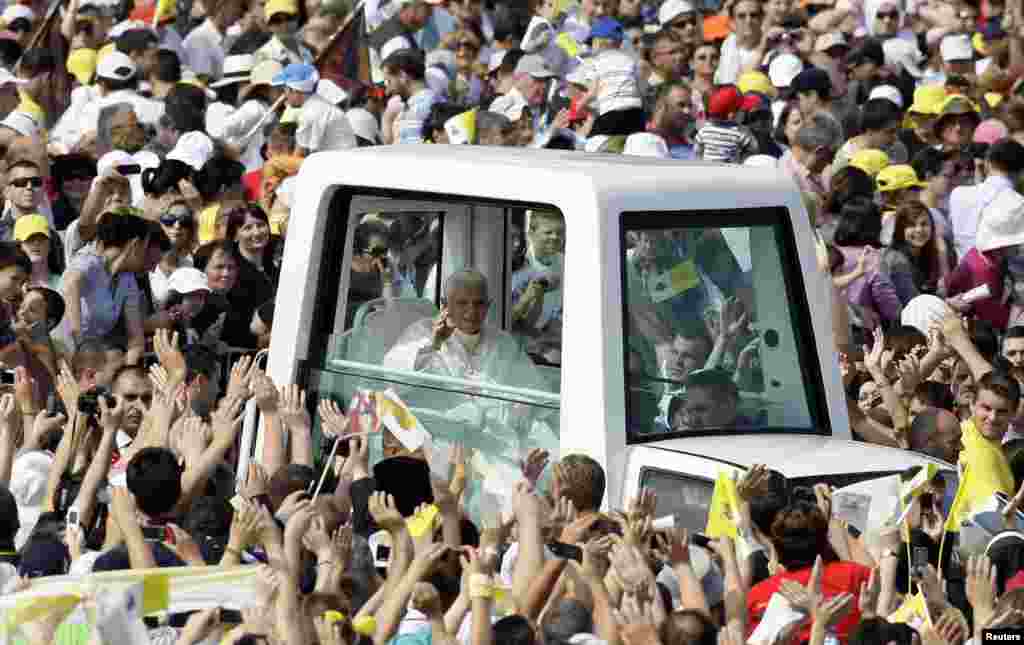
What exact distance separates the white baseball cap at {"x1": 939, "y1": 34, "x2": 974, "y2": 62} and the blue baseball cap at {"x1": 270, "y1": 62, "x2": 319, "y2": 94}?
17.7 ft

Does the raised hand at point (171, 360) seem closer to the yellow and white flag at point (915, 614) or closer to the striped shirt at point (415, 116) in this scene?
the yellow and white flag at point (915, 614)

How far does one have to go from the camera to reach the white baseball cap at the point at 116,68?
13.6 metres

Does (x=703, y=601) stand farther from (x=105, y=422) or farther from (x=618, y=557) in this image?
(x=105, y=422)

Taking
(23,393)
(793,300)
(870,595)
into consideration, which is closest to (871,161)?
(793,300)

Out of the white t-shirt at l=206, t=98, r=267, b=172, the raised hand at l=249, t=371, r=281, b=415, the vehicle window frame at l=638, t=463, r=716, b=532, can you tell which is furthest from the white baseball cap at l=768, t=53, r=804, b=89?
the vehicle window frame at l=638, t=463, r=716, b=532

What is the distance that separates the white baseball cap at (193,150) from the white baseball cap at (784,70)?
4.74m

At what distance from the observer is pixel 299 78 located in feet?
43.1

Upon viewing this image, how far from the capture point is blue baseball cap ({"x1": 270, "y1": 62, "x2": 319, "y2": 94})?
43.0 feet

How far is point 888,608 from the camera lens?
5965 millimetres

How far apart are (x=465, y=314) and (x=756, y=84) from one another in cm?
853

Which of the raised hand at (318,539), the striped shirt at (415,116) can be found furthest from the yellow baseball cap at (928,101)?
the raised hand at (318,539)

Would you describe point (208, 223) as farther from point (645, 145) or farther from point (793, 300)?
point (793, 300)

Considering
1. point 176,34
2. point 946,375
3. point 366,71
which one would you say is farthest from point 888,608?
point 176,34

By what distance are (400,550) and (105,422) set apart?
1.75 m
